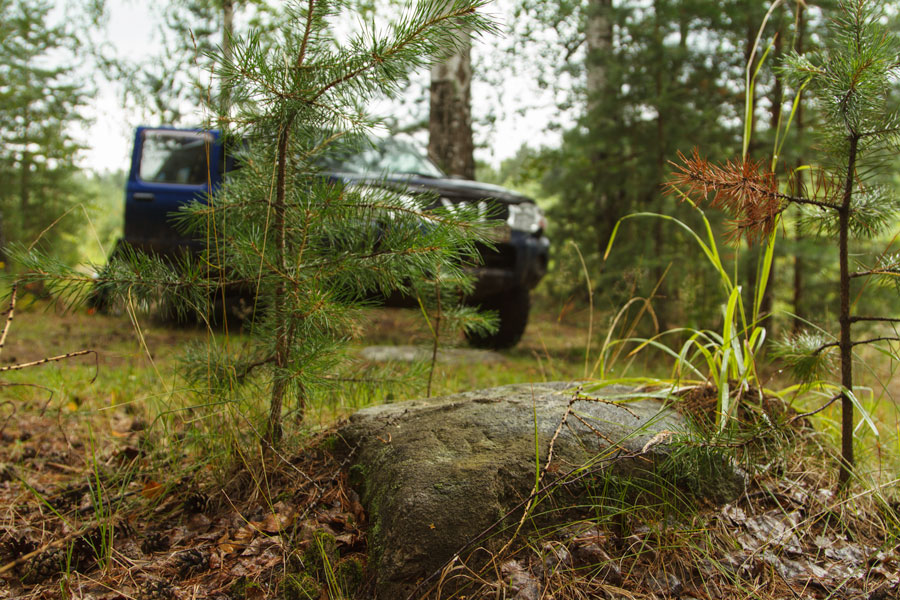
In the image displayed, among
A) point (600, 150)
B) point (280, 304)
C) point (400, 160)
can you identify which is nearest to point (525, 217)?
point (400, 160)

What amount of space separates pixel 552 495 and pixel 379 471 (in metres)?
0.50

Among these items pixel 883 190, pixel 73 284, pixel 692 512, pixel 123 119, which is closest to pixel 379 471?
pixel 692 512

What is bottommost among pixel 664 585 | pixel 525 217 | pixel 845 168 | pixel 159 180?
pixel 664 585

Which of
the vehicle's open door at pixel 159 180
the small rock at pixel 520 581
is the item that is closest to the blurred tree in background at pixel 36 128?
the vehicle's open door at pixel 159 180

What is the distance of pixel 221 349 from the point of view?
200 cm

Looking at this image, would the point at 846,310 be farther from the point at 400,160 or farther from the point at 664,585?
the point at 400,160

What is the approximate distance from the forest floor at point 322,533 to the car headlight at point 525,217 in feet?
9.83

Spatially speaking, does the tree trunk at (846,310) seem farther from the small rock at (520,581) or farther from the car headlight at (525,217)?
the car headlight at (525,217)

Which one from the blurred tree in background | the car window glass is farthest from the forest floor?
the blurred tree in background

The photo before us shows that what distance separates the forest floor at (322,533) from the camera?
1.42m

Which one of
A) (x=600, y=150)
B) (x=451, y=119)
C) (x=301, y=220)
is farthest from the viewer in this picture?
(x=451, y=119)

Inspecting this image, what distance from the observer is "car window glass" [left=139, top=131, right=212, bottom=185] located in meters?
5.47

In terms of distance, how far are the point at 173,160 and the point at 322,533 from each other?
16.9 ft

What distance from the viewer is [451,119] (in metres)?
7.84
